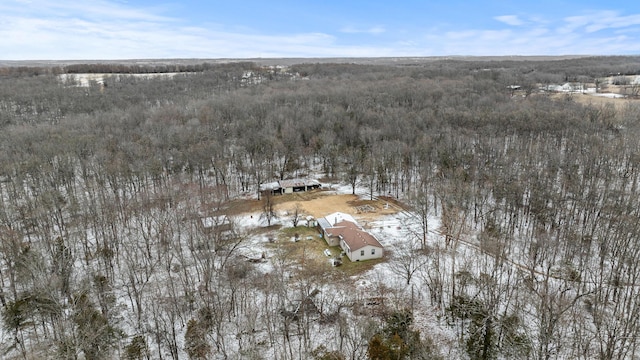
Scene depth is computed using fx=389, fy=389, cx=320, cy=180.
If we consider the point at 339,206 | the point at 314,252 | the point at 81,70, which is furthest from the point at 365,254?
the point at 81,70

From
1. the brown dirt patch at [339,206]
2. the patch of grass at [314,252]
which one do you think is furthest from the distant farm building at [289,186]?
the patch of grass at [314,252]

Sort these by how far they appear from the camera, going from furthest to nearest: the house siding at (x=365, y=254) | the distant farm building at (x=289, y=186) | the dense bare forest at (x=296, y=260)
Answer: the distant farm building at (x=289, y=186) → the house siding at (x=365, y=254) → the dense bare forest at (x=296, y=260)

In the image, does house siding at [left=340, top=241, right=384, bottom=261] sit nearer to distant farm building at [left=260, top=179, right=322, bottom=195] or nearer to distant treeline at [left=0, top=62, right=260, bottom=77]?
distant farm building at [left=260, top=179, right=322, bottom=195]

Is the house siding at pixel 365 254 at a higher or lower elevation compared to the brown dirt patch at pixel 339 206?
lower

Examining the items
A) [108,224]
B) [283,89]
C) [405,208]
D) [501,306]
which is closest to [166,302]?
[108,224]

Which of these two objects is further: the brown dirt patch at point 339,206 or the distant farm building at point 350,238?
the brown dirt patch at point 339,206

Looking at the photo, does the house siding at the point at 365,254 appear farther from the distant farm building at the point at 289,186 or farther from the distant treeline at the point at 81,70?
the distant treeline at the point at 81,70

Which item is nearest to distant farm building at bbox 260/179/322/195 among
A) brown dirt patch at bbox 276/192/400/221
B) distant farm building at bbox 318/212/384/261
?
brown dirt patch at bbox 276/192/400/221
